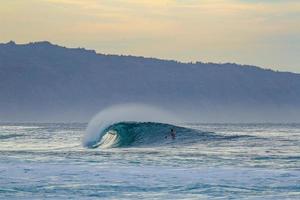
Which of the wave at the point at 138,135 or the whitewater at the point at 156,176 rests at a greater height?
the wave at the point at 138,135

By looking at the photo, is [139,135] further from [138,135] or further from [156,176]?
[156,176]

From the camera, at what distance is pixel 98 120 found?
77125 mm

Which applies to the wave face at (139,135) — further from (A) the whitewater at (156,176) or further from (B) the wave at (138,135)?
(A) the whitewater at (156,176)

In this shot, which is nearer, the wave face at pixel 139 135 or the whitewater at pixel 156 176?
the whitewater at pixel 156 176

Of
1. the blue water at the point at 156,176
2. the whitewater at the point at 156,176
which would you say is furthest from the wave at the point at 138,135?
the blue water at the point at 156,176

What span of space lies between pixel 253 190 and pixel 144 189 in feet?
11.0

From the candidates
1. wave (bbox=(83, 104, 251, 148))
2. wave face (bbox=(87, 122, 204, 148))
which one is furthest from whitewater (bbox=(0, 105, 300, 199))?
wave face (bbox=(87, 122, 204, 148))

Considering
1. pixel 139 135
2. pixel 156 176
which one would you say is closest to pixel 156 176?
pixel 156 176

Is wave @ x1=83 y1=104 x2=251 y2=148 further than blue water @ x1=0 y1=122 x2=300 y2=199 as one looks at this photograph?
Yes

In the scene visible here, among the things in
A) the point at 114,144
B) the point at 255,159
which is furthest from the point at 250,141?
the point at 255,159

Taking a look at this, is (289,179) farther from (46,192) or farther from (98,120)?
(98,120)

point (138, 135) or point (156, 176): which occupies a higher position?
point (138, 135)

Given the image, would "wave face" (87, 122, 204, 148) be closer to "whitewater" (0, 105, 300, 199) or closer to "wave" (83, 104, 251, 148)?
"wave" (83, 104, 251, 148)

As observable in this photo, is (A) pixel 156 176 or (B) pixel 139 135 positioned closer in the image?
(A) pixel 156 176
